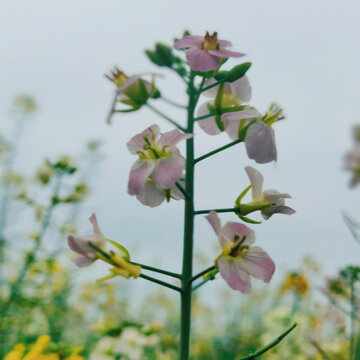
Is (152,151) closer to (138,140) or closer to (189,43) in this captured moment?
(138,140)

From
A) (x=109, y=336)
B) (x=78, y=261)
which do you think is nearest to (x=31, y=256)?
(x=109, y=336)

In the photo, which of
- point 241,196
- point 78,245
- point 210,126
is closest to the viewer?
point 78,245

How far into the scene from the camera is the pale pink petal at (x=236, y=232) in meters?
0.74

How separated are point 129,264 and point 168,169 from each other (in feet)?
0.50

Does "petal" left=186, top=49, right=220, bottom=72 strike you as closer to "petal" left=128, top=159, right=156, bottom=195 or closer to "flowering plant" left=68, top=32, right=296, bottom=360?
"flowering plant" left=68, top=32, right=296, bottom=360

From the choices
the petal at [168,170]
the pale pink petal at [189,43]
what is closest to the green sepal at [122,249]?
the petal at [168,170]

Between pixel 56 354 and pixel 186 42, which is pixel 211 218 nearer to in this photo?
pixel 186 42

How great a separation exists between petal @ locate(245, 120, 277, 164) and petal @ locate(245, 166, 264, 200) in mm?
35

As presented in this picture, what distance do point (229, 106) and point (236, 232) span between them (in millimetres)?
247

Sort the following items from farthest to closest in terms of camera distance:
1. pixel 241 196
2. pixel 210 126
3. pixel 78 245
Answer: pixel 210 126, pixel 241 196, pixel 78 245

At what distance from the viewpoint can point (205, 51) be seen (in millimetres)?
790

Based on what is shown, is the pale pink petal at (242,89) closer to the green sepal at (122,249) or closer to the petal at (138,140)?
the petal at (138,140)

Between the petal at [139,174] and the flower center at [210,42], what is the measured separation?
22cm

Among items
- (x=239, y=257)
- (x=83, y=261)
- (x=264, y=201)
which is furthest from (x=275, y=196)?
(x=83, y=261)
